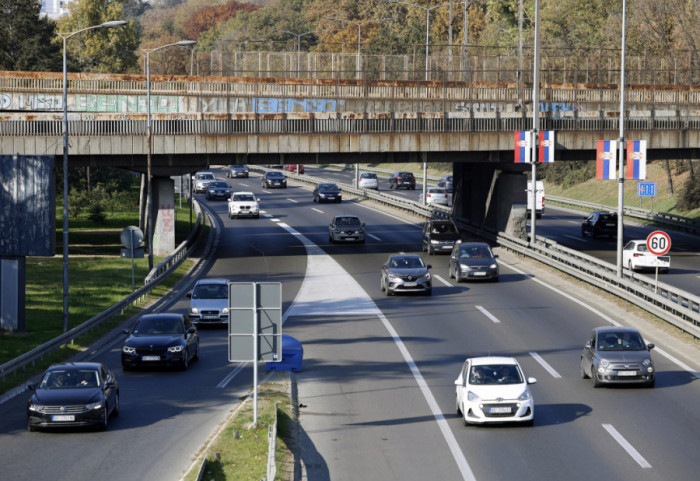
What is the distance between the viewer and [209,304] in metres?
35.5

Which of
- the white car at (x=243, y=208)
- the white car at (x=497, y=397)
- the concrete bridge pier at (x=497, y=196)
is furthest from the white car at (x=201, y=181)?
the white car at (x=497, y=397)

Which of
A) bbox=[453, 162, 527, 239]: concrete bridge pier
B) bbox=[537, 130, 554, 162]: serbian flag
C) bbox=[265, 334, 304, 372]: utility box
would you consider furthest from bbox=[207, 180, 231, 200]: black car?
bbox=[265, 334, 304, 372]: utility box

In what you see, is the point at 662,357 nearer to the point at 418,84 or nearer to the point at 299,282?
the point at 299,282

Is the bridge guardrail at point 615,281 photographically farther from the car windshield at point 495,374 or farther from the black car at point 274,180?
the black car at point 274,180

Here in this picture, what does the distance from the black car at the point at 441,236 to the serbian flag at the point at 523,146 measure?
4.90 meters

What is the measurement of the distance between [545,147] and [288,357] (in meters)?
29.7

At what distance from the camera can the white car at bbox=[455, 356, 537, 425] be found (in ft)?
70.9

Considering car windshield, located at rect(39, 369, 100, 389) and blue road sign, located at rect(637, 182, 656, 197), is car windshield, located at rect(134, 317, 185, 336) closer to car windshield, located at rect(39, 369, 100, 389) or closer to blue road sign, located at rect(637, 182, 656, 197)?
car windshield, located at rect(39, 369, 100, 389)

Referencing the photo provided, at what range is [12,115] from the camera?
172ft

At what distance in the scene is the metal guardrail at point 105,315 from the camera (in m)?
27.0

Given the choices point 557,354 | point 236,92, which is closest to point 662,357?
point 557,354

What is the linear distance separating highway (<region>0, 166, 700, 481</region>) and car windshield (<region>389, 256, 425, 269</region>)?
135 centimetres

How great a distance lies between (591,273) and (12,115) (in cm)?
2913

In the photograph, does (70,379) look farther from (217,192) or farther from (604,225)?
(217,192)
